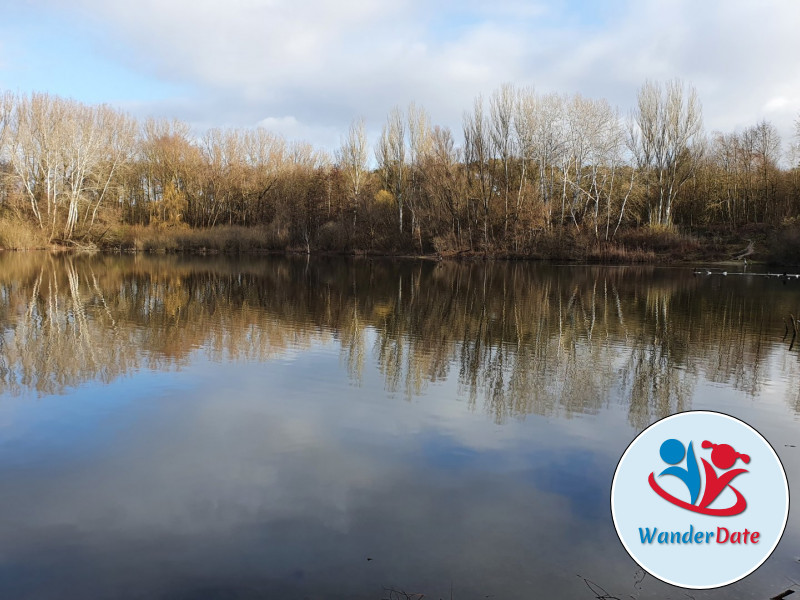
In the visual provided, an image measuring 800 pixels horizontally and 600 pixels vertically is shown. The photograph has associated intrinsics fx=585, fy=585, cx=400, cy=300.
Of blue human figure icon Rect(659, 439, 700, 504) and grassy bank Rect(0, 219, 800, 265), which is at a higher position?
grassy bank Rect(0, 219, 800, 265)

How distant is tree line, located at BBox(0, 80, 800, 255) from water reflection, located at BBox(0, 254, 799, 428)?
20122 mm

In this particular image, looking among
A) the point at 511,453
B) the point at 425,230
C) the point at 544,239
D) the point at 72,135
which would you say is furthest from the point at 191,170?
the point at 511,453

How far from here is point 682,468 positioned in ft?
9.70

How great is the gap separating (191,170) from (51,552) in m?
55.7

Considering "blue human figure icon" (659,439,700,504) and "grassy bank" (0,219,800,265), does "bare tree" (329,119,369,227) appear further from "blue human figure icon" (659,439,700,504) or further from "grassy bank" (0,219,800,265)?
"blue human figure icon" (659,439,700,504)

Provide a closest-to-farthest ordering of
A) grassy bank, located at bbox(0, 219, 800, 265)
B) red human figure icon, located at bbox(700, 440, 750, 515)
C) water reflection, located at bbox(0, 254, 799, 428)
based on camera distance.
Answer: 1. red human figure icon, located at bbox(700, 440, 750, 515)
2. water reflection, located at bbox(0, 254, 799, 428)
3. grassy bank, located at bbox(0, 219, 800, 265)

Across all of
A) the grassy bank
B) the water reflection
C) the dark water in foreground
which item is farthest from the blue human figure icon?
the grassy bank

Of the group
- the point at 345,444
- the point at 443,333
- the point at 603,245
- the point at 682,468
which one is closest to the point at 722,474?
the point at 682,468

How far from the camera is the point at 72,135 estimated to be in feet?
136

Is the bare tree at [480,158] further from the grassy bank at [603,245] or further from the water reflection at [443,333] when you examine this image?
the water reflection at [443,333]

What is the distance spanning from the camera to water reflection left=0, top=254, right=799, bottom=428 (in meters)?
8.84

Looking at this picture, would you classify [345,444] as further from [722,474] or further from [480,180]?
[480,180]

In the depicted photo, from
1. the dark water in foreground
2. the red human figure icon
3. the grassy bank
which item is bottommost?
the dark water in foreground

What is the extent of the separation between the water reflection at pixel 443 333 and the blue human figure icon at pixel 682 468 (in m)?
4.40
